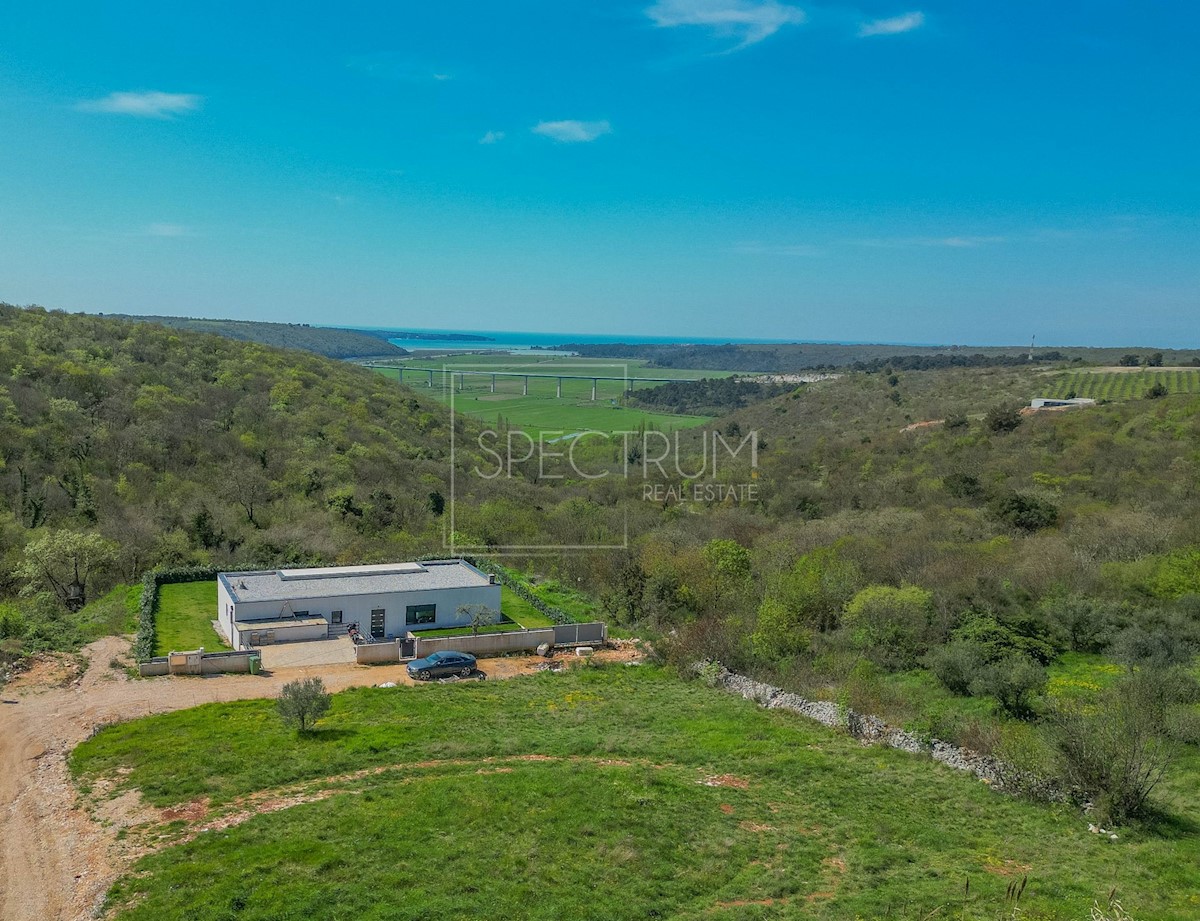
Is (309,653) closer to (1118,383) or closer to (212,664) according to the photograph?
(212,664)

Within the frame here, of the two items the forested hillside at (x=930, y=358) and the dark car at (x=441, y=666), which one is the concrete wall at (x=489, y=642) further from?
the forested hillside at (x=930, y=358)

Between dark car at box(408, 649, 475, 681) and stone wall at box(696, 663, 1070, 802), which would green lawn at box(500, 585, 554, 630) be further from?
stone wall at box(696, 663, 1070, 802)

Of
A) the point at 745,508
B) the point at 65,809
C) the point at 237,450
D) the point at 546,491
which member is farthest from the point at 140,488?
the point at 745,508

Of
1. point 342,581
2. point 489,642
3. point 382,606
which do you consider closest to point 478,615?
point 489,642

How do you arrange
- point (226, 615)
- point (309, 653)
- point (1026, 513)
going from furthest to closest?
point (1026, 513) → point (226, 615) → point (309, 653)

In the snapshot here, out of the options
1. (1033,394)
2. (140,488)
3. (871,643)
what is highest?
(1033,394)

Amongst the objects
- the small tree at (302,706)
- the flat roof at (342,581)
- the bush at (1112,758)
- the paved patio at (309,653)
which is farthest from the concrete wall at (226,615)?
the bush at (1112,758)

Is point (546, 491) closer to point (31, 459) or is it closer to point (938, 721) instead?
point (31, 459)
